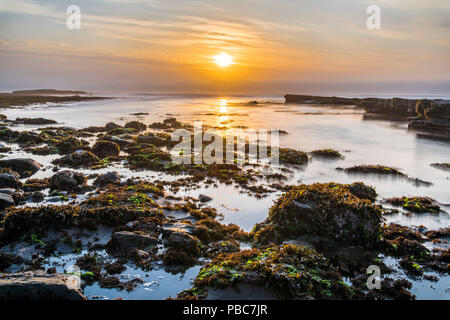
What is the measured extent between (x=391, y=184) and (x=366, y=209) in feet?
28.6

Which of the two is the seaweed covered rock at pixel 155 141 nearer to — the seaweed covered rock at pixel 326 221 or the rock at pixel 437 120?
the seaweed covered rock at pixel 326 221

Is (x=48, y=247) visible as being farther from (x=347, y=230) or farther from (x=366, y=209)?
(x=366, y=209)

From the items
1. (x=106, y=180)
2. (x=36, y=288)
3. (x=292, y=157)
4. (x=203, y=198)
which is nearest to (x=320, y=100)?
(x=292, y=157)

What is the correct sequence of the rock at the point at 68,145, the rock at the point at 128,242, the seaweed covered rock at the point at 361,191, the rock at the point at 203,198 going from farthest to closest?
the rock at the point at 68,145 < the rock at the point at 203,198 < the seaweed covered rock at the point at 361,191 < the rock at the point at 128,242

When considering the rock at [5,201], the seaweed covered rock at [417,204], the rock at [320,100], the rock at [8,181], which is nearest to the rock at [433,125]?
the seaweed covered rock at [417,204]

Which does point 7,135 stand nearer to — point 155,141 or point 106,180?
point 155,141

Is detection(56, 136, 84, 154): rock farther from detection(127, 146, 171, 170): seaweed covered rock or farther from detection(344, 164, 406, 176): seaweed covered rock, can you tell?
detection(344, 164, 406, 176): seaweed covered rock

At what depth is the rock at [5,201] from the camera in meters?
11.3

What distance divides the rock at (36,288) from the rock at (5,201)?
20.6ft

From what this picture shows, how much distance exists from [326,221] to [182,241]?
199 inches

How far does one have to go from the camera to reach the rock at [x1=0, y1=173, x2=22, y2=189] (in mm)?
14125

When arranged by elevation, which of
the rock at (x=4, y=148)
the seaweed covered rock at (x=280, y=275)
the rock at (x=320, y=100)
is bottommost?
the seaweed covered rock at (x=280, y=275)
